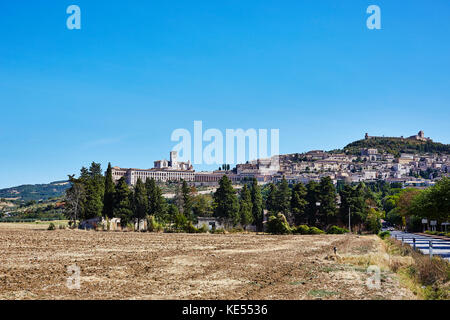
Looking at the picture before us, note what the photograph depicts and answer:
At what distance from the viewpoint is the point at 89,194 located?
54906 mm

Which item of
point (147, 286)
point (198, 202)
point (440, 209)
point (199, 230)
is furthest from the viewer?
point (198, 202)

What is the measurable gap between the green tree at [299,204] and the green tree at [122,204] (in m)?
21.4

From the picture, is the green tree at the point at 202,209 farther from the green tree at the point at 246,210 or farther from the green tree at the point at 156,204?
the green tree at the point at 156,204

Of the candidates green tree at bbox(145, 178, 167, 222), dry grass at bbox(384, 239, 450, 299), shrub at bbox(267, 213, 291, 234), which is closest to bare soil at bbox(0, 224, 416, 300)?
dry grass at bbox(384, 239, 450, 299)

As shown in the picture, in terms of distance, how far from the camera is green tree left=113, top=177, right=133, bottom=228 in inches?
2121

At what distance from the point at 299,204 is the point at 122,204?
23.0 metres

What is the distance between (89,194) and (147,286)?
46.0m

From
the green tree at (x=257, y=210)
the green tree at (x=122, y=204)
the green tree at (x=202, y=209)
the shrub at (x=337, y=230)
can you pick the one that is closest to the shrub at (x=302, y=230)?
the shrub at (x=337, y=230)

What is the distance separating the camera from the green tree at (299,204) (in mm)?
58144

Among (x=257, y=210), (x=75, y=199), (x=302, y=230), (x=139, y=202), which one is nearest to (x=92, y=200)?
(x=75, y=199)

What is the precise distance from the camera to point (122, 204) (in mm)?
54062
